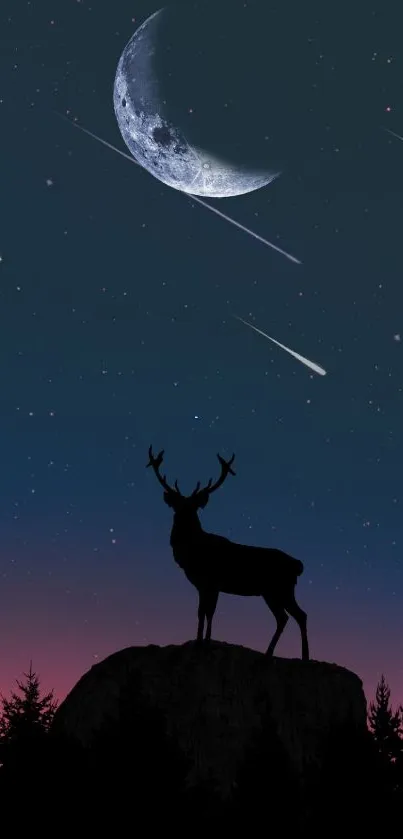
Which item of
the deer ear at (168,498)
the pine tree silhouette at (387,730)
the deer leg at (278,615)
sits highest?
the deer ear at (168,498)

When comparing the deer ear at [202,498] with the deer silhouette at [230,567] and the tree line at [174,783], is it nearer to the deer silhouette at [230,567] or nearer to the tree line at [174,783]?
the deer silhouette at [230,567]

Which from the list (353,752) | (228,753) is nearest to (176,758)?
(228,753)

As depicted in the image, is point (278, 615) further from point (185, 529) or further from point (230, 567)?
point (185, 529)

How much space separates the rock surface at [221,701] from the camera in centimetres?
1548

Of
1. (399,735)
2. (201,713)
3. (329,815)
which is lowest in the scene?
(399,735)

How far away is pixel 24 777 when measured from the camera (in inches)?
544

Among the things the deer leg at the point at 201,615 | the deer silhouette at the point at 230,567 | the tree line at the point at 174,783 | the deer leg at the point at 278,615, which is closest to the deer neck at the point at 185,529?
the deer silhouette at the point at 230,567

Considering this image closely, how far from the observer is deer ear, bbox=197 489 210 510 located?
58.5 ft

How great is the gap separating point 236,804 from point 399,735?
10.3 meters

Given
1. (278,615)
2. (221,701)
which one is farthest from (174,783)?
(278,615)

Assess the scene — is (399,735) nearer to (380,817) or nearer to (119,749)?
(380,817)

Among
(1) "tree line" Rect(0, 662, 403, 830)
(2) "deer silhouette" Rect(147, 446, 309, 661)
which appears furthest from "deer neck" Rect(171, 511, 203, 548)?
(1) "tree line" Rect(0, 662, 403, 830)

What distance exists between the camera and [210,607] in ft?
55.5

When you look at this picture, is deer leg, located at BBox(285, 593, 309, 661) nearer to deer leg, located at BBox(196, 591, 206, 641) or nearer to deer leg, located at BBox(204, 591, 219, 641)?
deer leg, located at BBox(204, 591, 219, 641)
